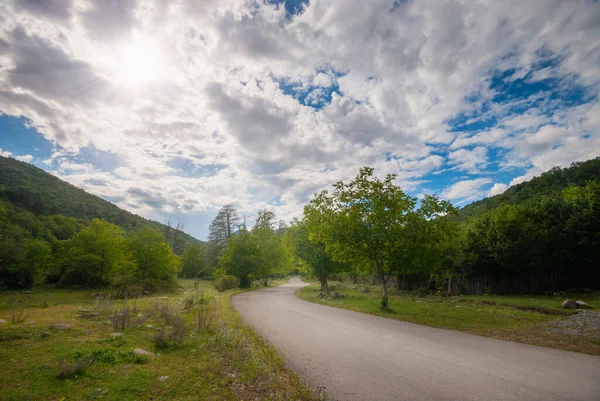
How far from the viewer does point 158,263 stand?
39688mm

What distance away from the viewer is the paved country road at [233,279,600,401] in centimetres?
546

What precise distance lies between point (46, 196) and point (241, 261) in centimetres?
8136

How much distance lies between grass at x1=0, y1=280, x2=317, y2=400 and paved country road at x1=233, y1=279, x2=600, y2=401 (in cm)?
99

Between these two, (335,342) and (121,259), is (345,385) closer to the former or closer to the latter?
(335,342)

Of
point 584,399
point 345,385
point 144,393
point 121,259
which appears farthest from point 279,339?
point 121,259

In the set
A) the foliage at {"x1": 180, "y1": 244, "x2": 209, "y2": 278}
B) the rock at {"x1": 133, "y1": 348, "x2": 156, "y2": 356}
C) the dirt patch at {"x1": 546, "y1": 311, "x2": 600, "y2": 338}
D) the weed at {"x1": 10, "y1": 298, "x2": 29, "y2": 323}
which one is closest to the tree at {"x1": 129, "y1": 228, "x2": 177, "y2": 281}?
the weed at {"x1": 10, "y1": 298, "x2": 29, "y2": 323}

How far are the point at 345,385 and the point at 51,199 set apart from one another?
108108 millimetres

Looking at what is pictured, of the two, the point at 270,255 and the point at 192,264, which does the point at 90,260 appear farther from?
the point at 192,264

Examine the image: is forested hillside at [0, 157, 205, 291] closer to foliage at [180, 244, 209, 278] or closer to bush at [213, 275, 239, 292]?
bush at [213, 275, 239, 292]

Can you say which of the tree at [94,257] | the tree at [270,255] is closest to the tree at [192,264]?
the tree at [270,255]

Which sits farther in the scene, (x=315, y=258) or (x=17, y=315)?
(x=315, y=258)

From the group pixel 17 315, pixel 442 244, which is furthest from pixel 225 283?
pixel 442 244

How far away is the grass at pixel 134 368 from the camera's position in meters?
5.43

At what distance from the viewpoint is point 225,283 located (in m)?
36.9
